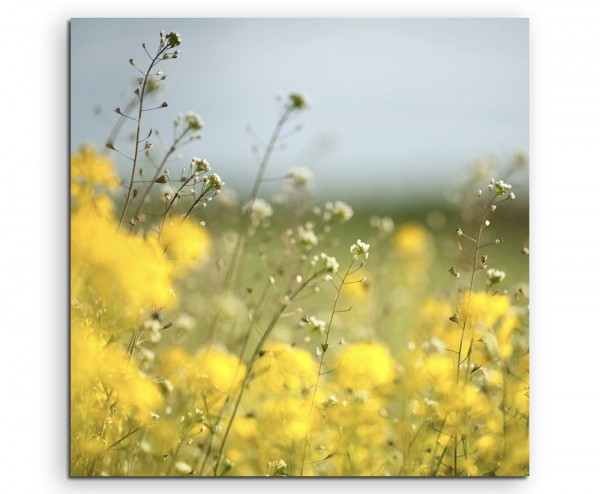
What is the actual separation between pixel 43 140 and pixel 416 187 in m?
Answer: 1.23

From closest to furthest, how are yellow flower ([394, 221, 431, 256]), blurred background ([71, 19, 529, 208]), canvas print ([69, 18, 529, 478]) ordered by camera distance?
canvas print ([69, 18, 529, 478])
blurred background ([71, 19, 529, 208])
yellow flower ([394, 221, 431, 256])

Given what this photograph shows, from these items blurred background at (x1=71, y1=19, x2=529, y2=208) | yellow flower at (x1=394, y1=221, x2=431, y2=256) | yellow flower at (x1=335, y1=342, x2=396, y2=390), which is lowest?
yellow flower at (x1=335, y1=342, x2=396, y2=390)

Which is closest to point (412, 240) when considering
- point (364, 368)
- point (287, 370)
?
point (364, 368)

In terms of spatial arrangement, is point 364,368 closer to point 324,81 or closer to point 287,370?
point 287,370

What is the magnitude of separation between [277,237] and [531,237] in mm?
792

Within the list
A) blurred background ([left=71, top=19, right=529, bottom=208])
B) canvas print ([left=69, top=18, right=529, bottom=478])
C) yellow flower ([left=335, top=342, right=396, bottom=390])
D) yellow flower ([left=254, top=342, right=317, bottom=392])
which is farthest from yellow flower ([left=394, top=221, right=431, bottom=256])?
yellow flower ([left=254, top=342, right=317, bottom=392])

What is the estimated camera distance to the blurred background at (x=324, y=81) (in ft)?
6.29

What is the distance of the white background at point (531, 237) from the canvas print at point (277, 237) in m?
0.05

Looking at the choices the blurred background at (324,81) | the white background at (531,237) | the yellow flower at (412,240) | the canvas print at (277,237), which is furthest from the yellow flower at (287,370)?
the yellow flower at (412,240)

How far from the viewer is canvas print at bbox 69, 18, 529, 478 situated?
5.94 ft

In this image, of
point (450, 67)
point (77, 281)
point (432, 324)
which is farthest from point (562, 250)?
point (77, 281)

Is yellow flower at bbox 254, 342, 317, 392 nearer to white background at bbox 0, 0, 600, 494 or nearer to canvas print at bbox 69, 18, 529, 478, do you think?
canvas print at bbox 69, 18, 529, 478

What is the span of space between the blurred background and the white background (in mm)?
48

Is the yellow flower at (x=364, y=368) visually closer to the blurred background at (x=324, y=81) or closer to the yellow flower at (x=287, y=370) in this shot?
the yellow flower at (x=287, y=370)
